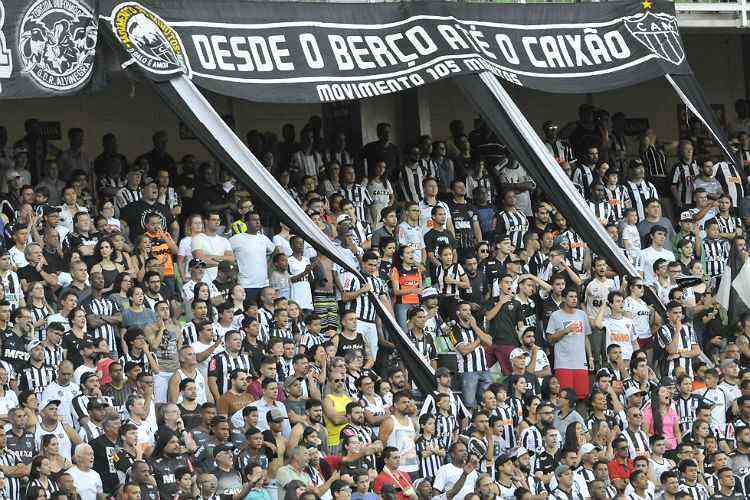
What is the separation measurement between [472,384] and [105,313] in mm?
4034

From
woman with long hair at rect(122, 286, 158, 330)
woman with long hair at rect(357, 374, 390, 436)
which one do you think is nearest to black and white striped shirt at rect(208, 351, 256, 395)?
woman with long hair at rect(122, 286, 158, 330)

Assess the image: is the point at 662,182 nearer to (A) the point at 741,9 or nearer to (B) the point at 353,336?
(A) the point at 741,9

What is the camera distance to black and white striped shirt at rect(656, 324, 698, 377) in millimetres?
21519

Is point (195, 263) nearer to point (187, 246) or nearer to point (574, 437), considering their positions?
point (187, 246)

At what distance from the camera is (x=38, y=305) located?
1823cm

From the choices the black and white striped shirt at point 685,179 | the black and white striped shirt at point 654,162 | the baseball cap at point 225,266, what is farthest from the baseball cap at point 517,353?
the black and white striped shirt at point 654,162

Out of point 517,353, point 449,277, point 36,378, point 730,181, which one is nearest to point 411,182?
point 449,277

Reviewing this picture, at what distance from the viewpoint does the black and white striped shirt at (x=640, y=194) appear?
78.0ft

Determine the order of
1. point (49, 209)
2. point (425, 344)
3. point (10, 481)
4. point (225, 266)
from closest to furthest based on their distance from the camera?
point (10, 481)
point (49, 209)
point (225, 266)
point (425, 344)

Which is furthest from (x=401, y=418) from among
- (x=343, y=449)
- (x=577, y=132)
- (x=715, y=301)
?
(x=577, y=132)

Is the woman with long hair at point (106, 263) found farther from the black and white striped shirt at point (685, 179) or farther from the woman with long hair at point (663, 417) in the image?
the black and white striped shirt at point (685, 179)

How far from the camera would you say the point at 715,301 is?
901 inches

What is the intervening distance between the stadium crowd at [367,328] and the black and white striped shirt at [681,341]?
3 centimetres

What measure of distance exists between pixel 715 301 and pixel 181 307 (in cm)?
686
